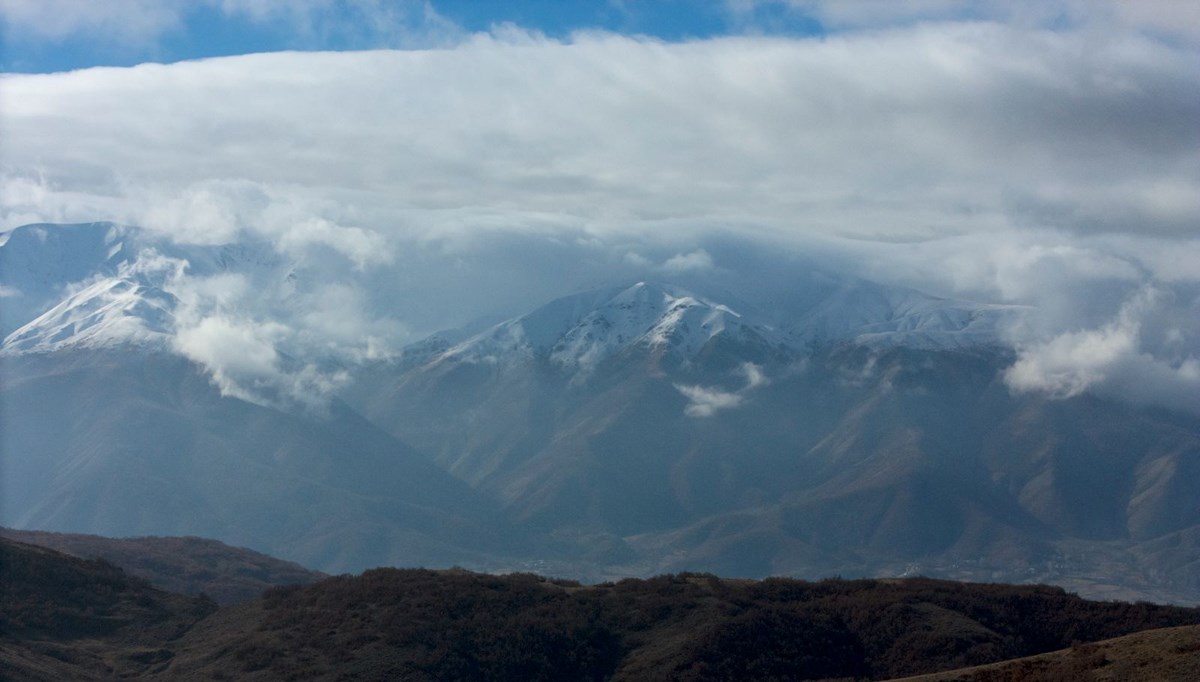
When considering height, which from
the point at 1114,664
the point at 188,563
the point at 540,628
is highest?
the point at 188,563

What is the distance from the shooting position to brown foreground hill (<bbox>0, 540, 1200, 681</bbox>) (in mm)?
83125

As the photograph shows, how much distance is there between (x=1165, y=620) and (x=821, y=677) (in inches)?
1079

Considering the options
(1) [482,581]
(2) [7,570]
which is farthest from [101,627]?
(1) [482,581]

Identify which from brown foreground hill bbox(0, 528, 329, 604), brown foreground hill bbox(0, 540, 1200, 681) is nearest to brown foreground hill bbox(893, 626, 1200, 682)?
brown foreground hill bbox(0, 540, 1200, 681)

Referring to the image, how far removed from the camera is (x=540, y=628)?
89875mm

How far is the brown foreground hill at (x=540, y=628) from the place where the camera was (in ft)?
273

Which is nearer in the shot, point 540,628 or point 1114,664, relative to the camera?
point 1114,664

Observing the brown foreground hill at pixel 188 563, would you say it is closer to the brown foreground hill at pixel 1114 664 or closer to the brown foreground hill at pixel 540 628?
the brown foreground hill at pixel 540 628

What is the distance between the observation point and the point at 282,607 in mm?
100562

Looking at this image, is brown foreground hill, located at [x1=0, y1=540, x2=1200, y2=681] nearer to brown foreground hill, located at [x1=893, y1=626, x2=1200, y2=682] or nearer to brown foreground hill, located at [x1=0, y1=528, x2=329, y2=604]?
brown foreground hill, located at [x1=893, y1=626, x2=1200, y2=682]

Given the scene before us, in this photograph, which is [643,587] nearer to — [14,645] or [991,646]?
[991,646]

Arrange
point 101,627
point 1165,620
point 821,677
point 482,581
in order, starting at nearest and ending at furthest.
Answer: point 821,677 < point 1165,620 < point 101,627 < point 482,581

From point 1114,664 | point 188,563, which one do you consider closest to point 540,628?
point 1114,664

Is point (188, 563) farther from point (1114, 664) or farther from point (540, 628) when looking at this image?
point (1114, 664)
